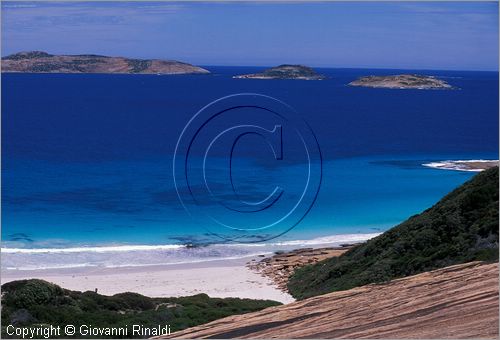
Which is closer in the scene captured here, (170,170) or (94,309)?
(94,309)

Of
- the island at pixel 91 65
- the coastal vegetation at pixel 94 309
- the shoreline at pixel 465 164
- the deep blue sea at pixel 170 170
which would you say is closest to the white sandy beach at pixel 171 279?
the deep blue sea at pixel 170 170

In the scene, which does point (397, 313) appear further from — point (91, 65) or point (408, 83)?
point (91, 65)

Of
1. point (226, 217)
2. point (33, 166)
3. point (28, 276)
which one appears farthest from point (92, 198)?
point (28, 276)

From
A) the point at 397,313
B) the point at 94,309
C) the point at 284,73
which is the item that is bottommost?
the point at 94,309

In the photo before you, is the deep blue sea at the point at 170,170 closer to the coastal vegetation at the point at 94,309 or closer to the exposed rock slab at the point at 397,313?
the coastal vegetation at the point at 94,309

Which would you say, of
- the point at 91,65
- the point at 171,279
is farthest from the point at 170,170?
the point at 91,65

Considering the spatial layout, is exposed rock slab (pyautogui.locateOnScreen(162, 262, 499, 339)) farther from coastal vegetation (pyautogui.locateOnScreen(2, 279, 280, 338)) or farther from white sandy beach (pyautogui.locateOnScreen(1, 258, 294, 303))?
white sandy beach (pyautogui.locateOnScreen(1, 258, 294, 303))

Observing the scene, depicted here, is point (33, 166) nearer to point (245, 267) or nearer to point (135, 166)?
point (135, 166)
